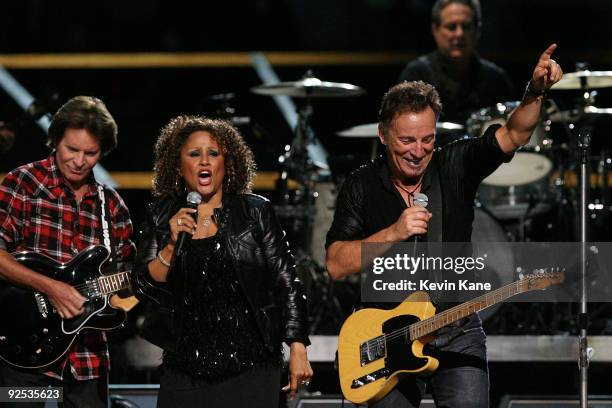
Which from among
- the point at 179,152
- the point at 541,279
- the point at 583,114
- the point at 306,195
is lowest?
the point at 541,279

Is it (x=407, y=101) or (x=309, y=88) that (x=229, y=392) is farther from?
(x=309, y=88)

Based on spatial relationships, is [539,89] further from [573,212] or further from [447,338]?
[573,212]

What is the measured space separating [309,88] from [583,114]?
2.11 m

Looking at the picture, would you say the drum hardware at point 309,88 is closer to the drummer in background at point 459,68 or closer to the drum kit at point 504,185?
the drum kit at point 504,185

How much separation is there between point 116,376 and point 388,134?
347cm

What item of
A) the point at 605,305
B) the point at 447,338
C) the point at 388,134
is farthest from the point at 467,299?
the point at 605,305

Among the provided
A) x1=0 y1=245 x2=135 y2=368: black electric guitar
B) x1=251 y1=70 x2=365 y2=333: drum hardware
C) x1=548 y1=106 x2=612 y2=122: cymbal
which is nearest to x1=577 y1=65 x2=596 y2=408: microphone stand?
x1=0 y1=245 x2=135 y2=368: black electric guitar

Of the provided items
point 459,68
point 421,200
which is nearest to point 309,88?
point 459,68

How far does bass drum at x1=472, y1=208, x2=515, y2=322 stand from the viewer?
6.55 meters

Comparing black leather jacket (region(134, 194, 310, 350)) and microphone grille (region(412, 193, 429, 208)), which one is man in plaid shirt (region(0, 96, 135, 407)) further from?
microphone grille (region(412, 193, 429, 208))

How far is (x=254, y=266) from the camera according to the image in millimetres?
4199

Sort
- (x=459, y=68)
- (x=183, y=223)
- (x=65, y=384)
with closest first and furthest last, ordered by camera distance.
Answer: (x=183, y=223) < (x=65, y=384) < (x=459, y=68)

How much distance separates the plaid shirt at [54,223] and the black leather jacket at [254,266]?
2.53 ft

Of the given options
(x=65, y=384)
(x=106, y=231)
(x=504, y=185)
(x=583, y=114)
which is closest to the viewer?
(x=65, y=384)
